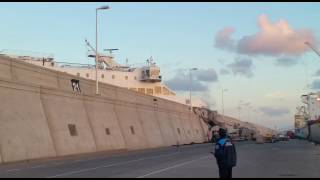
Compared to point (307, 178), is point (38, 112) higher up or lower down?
higher up

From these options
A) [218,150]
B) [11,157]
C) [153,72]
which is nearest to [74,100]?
[11,157]

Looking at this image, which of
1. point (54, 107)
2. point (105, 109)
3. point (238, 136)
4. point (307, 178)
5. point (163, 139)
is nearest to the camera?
point (307, 178)

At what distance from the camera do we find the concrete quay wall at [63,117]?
120 ft

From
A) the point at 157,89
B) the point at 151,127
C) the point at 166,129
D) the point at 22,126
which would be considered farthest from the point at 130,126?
the point at 157,89

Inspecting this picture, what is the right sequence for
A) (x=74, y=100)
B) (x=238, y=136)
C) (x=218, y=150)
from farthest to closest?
(x=238, y=136)
(x=74, y=100)
(x=218, y=150)

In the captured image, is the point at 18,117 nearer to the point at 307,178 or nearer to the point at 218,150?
the point at 307,178

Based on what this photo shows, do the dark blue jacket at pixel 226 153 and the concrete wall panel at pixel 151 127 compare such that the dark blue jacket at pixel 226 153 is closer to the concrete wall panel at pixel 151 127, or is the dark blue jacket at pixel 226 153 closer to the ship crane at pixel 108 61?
the concrete wall panel at pixel 151 127

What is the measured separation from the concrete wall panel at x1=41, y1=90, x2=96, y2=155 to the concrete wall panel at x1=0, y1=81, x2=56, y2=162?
1.28 metres

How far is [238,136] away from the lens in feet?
381

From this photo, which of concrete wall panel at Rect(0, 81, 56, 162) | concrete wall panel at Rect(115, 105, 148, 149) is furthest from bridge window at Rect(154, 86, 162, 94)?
concrete wall panel at Rect(0, 81, 56, 162)

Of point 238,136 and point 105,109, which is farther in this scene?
point 238,136

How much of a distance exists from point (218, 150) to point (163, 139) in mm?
62737

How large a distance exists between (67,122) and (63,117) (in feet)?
1.96

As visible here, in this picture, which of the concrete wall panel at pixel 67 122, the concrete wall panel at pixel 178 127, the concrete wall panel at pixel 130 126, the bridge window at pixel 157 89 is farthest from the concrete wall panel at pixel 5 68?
the bridge window at pixel 157 89
